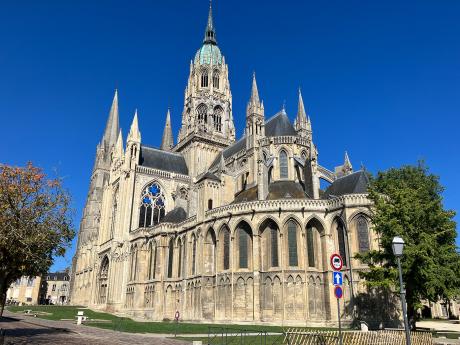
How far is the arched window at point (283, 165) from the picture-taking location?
132ft

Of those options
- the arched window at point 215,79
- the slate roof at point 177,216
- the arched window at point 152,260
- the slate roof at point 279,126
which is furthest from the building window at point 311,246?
the arched window at point 215,79

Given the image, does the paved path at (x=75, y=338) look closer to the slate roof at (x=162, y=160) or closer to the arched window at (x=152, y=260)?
the arched window at (x=152, y=260)

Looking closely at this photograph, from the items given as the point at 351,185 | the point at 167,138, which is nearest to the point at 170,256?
the point at 351,185

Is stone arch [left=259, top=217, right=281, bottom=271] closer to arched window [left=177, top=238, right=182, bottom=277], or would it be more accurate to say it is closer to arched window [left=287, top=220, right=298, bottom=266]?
arched window [left=287, top=220, right=298, bottom=266]

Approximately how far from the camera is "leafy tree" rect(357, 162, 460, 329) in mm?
21328

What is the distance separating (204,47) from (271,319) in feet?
179

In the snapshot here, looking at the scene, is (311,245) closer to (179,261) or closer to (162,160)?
(179,261)

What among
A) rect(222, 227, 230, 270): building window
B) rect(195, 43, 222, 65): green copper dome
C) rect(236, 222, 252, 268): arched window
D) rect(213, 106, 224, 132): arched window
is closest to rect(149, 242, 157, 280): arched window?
rect(222, 227, 230, 270): building window

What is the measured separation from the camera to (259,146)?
4066 cm

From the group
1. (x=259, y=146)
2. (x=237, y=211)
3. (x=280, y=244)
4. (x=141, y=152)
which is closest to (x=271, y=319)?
(x=280, y=244)

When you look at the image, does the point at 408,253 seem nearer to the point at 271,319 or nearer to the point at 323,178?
the point at 271,319

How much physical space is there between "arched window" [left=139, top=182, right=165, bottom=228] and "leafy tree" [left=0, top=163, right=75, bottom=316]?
33308 mm

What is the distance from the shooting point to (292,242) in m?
32.1

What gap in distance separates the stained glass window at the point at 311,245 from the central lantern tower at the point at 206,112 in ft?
93.9
